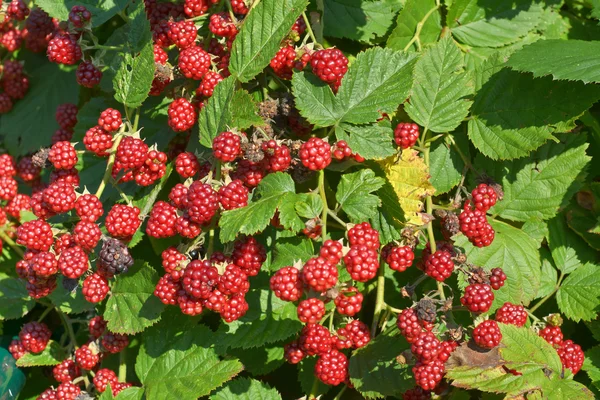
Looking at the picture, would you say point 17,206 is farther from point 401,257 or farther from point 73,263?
point 401,257

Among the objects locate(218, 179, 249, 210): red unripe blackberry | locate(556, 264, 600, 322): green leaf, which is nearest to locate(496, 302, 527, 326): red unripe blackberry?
locate(556, 264, 600, 322): green leaf

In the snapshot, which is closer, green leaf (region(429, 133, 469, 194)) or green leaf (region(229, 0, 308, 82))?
green leaf (region(229, 0, 308, 82))

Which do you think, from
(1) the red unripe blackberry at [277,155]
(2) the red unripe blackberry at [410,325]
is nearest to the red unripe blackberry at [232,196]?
(1) the red unripe blackberry at [277,155]

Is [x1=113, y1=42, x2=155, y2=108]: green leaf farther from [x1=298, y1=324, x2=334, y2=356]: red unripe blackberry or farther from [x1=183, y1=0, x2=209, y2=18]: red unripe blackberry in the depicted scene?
[x1=298, y1=324, x2=334, y2=356]: red unripe blackberry

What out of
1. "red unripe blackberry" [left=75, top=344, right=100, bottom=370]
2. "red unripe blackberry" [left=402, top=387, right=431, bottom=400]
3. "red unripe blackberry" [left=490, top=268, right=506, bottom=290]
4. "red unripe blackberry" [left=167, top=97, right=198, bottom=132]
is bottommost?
"red unripe blackberry" [left=75, top=344, right=100, bottom=370]

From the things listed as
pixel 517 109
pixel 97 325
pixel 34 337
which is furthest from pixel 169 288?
pixel 517 109

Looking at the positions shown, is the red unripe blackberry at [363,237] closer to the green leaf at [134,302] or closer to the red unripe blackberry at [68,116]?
the green leaf at [134,302]
